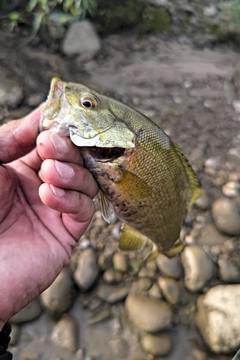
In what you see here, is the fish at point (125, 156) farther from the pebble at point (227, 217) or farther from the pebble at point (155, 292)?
the pebble at point (227, 217)

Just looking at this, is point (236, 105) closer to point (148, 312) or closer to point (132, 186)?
point (148, 312)

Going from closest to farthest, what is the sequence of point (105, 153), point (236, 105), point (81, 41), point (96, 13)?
1. point (105, 153)
2. point (236, 105)
3. point (81, 41)
4. point (96, 13)

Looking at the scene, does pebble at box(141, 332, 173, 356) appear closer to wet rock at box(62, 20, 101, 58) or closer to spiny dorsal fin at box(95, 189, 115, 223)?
spiny dorsal fin at box(95, 189, 115, 223)

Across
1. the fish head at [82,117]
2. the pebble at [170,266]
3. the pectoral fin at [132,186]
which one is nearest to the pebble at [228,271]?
the pebble at [170,266]

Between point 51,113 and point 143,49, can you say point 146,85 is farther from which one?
point 51,113

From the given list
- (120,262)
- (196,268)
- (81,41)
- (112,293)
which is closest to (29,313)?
(112,293)

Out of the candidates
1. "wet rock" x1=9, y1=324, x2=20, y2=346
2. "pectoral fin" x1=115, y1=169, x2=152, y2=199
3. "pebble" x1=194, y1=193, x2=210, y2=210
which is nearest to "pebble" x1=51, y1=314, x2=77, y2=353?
"wet rock" x1=9, y1=324, x2=20, y2=346

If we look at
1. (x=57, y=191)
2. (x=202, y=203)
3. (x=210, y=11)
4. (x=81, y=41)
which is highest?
(x=57, y=191)

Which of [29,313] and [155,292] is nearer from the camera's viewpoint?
[29,313]
